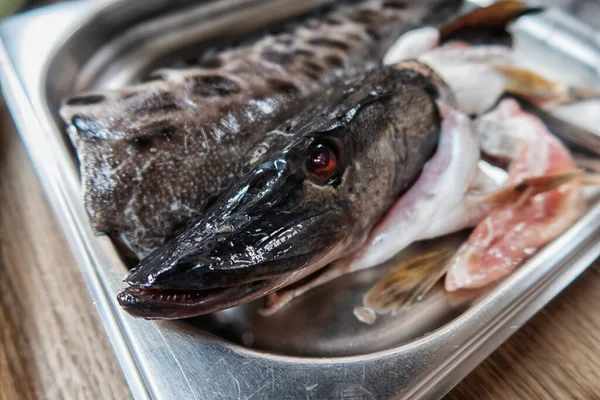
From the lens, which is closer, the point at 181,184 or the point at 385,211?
the point at 181,184

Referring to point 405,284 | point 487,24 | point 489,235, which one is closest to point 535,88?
point 487,24

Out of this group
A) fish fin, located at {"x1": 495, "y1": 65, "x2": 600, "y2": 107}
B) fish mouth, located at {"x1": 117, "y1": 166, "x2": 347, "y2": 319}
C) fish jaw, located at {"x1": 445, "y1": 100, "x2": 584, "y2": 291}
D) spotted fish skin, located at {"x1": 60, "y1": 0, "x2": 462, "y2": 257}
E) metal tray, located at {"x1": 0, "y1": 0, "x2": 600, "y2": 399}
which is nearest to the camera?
fish mouth, located at {"x1": 117, "y1": 166, "x2": 347, "y2": 319}

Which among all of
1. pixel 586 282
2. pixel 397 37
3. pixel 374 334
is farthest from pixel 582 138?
pixel 374 334

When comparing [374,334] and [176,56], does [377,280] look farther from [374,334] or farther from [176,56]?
[176,56]

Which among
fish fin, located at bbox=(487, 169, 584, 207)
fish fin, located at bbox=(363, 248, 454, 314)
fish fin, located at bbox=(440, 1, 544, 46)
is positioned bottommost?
fish fin, located at bbox=(363, 248, 454, 314)

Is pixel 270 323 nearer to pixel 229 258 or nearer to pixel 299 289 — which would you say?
pixel 299 289

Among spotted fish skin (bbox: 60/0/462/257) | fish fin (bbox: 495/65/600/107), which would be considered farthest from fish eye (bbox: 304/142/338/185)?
fish fin (bbox: 495/65/600/107)

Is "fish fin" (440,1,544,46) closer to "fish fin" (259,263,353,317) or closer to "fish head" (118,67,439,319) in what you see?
"fish head" (118,67,439,319)

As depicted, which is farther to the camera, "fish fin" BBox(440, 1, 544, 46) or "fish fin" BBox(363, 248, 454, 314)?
"fish fin" BBox(440, 1, 544, 46)
